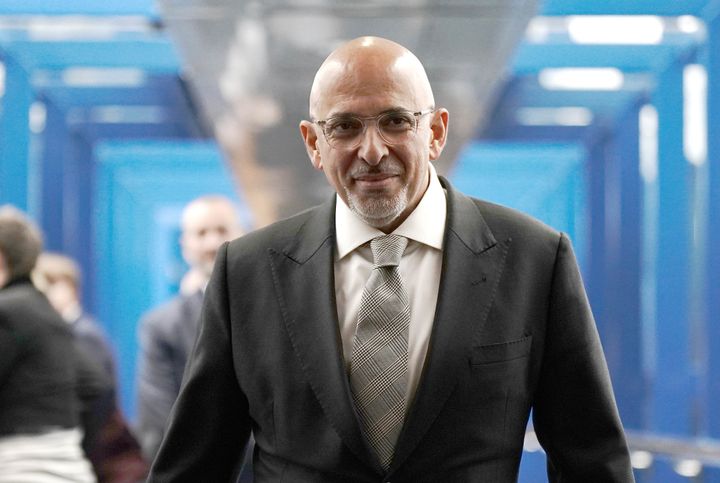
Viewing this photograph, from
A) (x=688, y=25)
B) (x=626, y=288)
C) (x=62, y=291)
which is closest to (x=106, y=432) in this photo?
(x=62, y=291)

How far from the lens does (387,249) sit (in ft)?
7.55

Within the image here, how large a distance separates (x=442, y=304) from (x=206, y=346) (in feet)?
1.49

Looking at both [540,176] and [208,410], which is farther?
[540,176]

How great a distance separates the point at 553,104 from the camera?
13.1m

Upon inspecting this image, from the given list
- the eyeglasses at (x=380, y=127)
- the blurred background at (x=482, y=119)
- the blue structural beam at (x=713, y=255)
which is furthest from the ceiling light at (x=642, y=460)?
the eyeglasses at (x=380, y=127)

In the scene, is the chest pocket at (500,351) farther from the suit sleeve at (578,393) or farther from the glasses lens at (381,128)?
the glasses lens at (381,128)

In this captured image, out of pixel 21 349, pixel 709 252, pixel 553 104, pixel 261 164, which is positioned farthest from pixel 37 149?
pixel 21 349

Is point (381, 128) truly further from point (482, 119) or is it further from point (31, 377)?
point (482, 119)

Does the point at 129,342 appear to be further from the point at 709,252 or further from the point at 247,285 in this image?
the point at 247,285

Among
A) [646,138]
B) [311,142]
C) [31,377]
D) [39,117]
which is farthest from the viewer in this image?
[646,138]

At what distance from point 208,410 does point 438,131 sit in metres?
0.66

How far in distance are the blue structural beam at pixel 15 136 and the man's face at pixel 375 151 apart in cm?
749

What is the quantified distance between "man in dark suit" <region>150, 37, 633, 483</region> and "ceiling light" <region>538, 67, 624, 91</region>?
966cm

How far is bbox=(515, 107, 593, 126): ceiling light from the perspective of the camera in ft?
44.5
